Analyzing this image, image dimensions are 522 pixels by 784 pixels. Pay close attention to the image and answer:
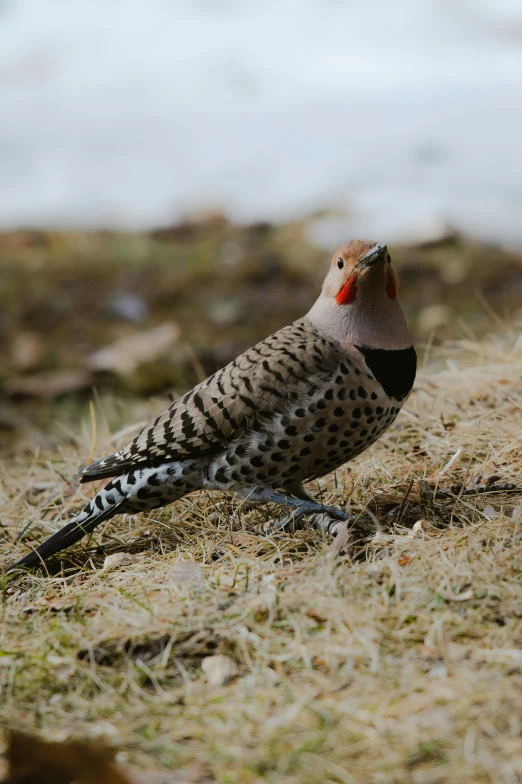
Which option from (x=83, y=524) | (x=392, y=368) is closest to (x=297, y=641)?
(x=392, y=368)

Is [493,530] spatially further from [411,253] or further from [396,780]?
[411,253]

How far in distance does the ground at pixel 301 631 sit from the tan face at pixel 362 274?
0.79m

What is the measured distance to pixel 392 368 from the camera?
11.4 ft

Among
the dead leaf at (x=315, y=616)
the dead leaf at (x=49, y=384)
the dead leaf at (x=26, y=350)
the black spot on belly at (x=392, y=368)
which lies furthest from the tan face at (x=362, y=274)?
the dead leaf at (x=26, y=350)

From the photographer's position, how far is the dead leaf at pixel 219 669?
8.18 ft

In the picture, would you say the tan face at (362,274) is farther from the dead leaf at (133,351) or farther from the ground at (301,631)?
the dead leaf at (133,351)

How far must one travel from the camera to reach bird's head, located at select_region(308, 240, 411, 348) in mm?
3541

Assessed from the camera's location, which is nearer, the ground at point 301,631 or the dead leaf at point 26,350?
the ground at point 301,631

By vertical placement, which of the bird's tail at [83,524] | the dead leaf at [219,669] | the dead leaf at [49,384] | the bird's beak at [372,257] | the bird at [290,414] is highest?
the bird's beak at [372,257]

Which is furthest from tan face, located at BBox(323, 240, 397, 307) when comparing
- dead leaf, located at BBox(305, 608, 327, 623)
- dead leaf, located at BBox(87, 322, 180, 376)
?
dead leaf, located at BBox(87, 322, 180, 376)

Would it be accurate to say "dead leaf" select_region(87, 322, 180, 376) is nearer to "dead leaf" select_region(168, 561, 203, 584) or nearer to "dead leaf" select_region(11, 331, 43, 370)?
"dead leaf" select_region(11, 331, 43, 370)

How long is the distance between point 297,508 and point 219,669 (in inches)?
43.6

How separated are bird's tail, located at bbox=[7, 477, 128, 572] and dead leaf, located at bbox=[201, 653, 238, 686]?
3.89 feet

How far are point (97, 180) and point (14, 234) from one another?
68.7 inches
